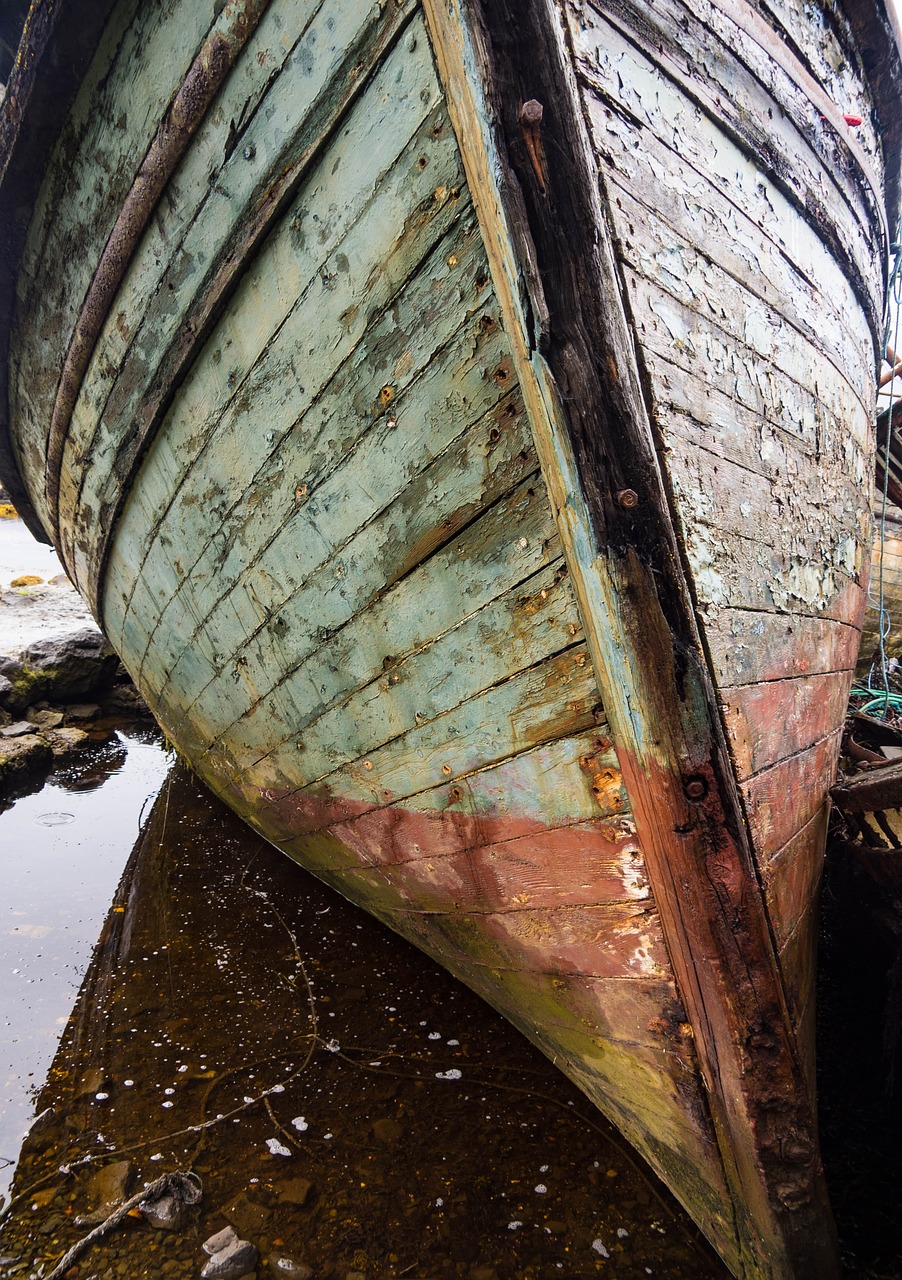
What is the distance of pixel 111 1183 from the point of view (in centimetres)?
161

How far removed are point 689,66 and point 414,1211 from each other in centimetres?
257

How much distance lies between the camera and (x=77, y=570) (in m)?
3.41

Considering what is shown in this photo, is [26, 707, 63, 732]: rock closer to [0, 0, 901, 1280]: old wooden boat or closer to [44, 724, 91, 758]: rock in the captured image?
[44, 724, 91, 758]: rock

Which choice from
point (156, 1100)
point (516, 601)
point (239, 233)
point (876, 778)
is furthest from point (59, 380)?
point (876, 778)

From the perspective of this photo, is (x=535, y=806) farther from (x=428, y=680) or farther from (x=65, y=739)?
(x=65, y=739)

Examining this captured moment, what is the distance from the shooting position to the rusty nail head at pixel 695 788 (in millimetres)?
1096

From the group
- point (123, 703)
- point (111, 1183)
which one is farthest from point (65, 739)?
point (111, 1183)

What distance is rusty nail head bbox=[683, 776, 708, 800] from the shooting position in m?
1.10

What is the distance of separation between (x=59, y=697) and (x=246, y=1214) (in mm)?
6466

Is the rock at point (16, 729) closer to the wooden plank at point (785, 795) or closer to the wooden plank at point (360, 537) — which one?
the wooden plank at point (360, 537)

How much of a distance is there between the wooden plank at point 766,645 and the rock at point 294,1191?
162 centimetres

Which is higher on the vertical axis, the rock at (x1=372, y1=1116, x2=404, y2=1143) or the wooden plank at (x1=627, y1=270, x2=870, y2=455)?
the wooden plank at (x1=627, y1=270, x2=870, y2=455)

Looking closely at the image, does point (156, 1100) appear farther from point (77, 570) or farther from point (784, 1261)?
point (77, 570)

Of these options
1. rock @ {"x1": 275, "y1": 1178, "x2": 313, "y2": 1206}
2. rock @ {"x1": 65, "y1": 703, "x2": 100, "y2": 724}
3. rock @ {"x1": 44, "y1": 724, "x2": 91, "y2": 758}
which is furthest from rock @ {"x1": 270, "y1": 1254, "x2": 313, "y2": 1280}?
rock @ {"x1": 65, "y1": 703, "x2": 100, "y2": 724}
